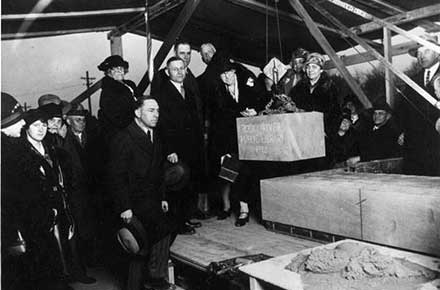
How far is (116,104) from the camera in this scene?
5.18 meters

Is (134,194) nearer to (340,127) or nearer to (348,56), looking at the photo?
(340,127)

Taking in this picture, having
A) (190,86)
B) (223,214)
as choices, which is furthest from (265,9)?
(223,214)

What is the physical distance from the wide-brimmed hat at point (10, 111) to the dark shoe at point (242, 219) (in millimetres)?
2498

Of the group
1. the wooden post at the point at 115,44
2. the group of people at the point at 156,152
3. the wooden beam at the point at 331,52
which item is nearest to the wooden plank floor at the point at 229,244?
the group of people at the point at 156,152

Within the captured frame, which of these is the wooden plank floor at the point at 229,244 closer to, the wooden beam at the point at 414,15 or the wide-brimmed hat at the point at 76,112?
the wide-brimmed hat at the point at 76,112

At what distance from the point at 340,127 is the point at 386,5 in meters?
1.83

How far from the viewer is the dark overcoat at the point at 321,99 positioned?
5027 mm

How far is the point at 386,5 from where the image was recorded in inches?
233

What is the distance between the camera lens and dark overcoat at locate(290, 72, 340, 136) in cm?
503

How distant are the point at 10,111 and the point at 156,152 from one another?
1.25 metres

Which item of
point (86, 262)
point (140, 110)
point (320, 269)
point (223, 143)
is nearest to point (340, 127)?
point (223, 143)

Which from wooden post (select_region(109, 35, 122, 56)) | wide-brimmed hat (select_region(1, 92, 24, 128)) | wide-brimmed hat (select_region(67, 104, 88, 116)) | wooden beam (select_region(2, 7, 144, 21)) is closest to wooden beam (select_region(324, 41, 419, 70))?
wooden beam (select_region(2, 7, 144, 21))

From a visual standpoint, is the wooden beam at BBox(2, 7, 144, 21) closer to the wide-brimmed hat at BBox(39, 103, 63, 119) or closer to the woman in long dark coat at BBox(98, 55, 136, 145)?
the woman in long dark coat at BBox(98, 55, 136, 145)

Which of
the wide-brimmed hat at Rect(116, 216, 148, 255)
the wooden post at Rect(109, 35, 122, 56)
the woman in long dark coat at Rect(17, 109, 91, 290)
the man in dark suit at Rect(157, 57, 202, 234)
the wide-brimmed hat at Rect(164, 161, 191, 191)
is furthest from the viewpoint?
the wooden post at Rect(109, 35, 122, 56)
